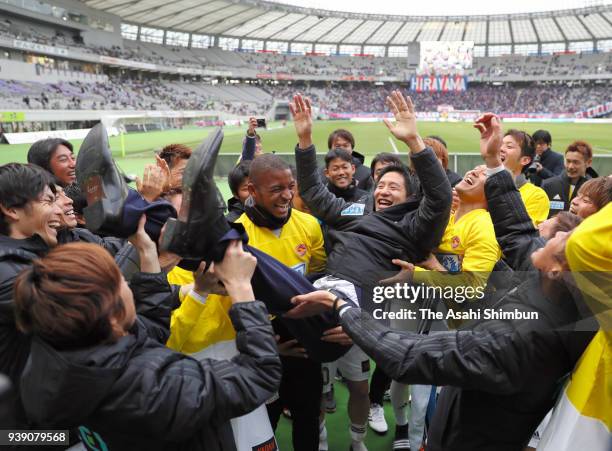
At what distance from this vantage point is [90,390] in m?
1.24

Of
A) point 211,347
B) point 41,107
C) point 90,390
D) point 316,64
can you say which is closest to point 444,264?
point 211,347

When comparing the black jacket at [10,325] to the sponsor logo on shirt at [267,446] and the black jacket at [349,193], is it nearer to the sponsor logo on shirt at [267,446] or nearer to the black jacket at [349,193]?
the sponsor logo on shirt at [267,446]

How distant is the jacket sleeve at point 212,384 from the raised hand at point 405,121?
1341mm

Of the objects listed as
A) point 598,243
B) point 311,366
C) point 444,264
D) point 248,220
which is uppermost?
point 598,243

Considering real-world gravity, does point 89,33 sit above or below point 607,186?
above

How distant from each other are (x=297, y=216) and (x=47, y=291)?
178 cm

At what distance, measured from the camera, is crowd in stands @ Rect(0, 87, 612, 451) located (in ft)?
4.25

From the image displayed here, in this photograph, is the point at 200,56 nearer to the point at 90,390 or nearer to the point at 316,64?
the point at 316,64

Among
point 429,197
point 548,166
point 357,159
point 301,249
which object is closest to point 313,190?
point 301,249

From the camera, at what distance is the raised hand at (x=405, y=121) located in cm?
240

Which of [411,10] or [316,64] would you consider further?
[316,64]

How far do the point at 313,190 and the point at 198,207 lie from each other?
166 centimetres

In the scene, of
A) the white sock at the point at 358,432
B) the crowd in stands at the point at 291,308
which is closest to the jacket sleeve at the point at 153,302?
the crowd in stands at the point at 291,308

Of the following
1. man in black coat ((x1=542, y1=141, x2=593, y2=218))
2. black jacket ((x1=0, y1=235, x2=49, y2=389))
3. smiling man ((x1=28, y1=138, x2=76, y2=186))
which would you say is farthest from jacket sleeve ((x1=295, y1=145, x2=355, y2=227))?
man in black coat ((x1=542, y1=141, x2=593, y2=218))
